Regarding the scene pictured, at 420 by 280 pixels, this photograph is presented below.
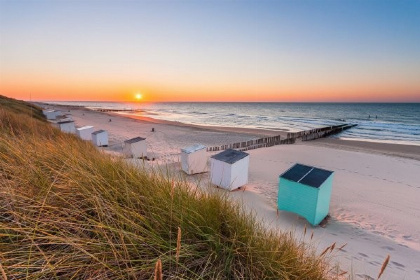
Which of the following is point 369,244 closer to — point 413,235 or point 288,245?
point 413,235

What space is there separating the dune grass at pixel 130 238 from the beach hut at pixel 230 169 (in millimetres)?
6793

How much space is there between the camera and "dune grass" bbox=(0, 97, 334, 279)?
187 cm

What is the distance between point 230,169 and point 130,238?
25.9 feet

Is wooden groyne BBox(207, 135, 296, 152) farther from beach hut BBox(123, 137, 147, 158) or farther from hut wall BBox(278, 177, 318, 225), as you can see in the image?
hut wall BBox(278, 177, 318, 225)

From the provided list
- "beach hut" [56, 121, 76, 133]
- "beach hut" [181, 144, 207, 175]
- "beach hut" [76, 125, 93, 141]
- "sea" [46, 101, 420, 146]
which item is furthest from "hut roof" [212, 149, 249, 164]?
"sea" [46, 101, 420, 146]

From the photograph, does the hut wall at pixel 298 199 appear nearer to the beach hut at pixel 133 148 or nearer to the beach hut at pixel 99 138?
the beach hut at pixel 133 148

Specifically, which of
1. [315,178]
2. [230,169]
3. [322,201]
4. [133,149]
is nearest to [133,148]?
[133,149]

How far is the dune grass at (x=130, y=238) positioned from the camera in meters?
1.87

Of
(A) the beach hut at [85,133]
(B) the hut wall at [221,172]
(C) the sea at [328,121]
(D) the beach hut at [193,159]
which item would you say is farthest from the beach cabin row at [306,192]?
(C) the sea at [328,121]

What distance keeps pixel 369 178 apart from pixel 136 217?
1438cm

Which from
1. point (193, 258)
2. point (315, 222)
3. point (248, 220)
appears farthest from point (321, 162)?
point (193, 258)

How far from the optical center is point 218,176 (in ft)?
33.8

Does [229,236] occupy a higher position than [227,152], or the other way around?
[229,236]

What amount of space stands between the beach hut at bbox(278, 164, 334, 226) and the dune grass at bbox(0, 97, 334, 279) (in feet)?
16.3
